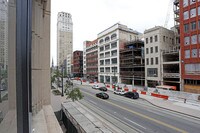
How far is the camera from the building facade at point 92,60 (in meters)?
71.5

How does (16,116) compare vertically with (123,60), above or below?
below

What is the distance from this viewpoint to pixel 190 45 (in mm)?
30156

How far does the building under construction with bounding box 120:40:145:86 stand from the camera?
4462cm

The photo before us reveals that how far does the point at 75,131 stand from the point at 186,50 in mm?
29515

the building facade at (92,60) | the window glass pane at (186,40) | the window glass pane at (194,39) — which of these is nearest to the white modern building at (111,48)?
the building facade at (92,60)

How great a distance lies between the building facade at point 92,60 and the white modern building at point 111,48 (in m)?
4.99

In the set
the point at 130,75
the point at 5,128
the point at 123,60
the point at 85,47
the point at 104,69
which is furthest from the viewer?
the point at 85,47

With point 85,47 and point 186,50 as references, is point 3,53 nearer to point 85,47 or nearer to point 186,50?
point 186,50

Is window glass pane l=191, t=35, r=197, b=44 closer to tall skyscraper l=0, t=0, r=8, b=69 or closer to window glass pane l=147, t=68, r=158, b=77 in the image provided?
window glass pane l=147, t=68, r=158, b=77

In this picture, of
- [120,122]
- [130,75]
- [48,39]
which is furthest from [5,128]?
[130,75]

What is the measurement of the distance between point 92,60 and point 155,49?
4096 centimetres

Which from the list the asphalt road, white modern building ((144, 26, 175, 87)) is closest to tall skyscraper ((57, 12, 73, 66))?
white modern building ((144, 26, 175, 87))

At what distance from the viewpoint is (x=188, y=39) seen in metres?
30.8

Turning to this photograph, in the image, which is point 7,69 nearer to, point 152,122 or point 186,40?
point 152,122
